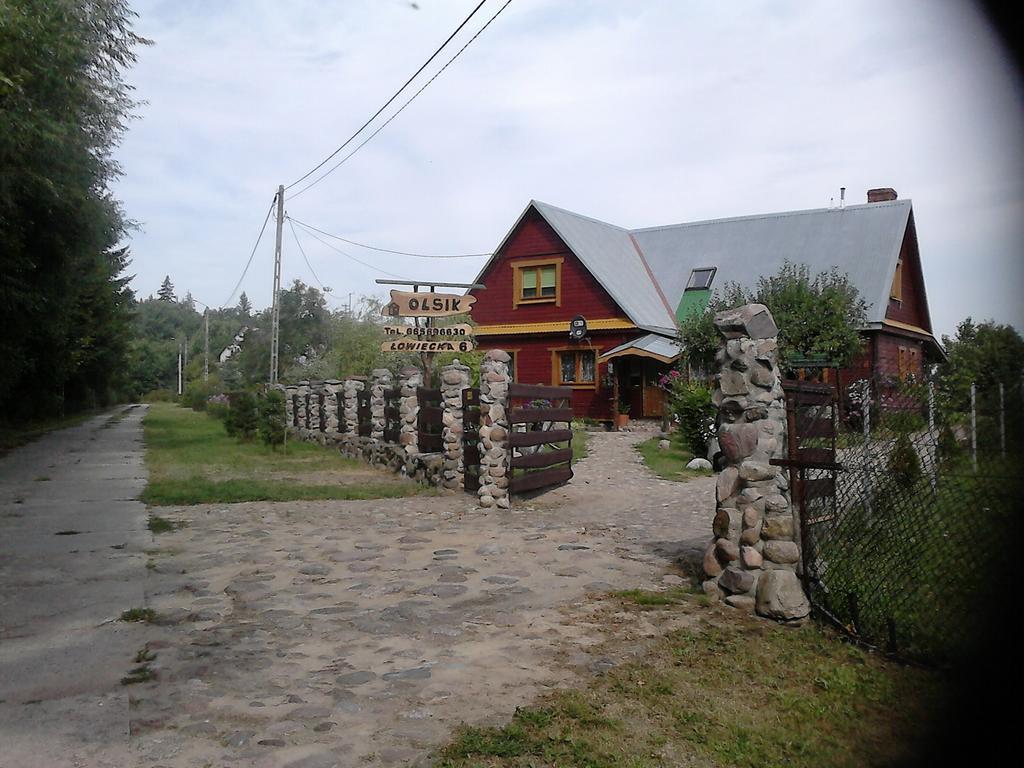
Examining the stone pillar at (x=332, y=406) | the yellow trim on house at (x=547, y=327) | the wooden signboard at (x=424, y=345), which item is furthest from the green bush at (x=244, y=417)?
the wooden signboard at (x=424, y=345)

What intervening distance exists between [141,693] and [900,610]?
15.6ft

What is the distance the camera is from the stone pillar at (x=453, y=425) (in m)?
12.9

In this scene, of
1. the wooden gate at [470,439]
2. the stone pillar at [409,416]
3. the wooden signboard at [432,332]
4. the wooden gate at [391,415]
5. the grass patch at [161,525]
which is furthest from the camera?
the wooden gate at [391,415]

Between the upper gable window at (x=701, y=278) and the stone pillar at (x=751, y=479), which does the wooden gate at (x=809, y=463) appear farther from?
the upper gable window at (x=701, y=278)

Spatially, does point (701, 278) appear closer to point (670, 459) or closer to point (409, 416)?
point (670, 459)

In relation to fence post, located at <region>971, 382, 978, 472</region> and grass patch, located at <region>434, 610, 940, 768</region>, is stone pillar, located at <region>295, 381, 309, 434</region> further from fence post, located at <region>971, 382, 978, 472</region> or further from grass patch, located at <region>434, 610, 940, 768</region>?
fence post, located at <region>971, 382, 978, 472</region>

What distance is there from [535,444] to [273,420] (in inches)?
460

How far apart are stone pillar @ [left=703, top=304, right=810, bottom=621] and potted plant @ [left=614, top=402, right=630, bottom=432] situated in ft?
61.1

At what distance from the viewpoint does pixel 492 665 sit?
4988 millimetres

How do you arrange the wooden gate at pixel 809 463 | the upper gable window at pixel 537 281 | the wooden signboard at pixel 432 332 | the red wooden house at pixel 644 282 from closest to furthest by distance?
1. the wooden gate at pixel 809 463
2. the wooden signboard at pixel 432 332
3. the red wooden house at pixel 644 282
4. the upper gable window at pixel 537 281

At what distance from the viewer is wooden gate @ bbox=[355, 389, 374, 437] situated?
18281mm

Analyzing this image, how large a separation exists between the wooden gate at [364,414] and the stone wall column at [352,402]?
165 millimetres

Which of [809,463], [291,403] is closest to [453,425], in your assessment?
[809,463]

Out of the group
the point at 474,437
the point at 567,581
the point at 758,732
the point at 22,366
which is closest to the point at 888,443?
the point at 758,732
